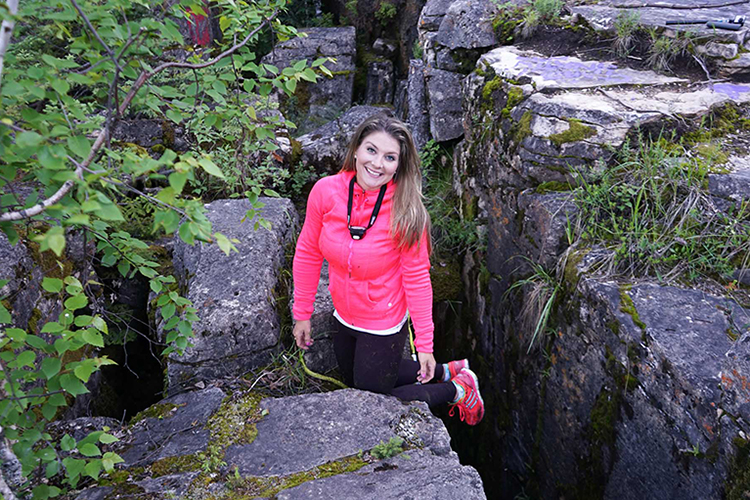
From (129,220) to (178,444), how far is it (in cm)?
227

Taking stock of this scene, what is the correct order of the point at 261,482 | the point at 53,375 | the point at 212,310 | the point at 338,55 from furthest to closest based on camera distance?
the point at 338,55
the point at 212,310
the point at 261,482
the point at 53,375

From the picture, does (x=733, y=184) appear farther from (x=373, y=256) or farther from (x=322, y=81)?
(x=322, y=81)

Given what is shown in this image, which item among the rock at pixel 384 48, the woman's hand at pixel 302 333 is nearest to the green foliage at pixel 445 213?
the woman's hand at pixel 302 333

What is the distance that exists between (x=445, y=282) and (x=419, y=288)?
176cm

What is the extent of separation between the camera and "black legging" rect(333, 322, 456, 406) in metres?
→ 3.01

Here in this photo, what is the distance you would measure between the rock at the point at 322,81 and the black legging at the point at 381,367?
16.2ft

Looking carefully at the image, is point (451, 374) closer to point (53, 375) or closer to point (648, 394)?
point (648, 394)

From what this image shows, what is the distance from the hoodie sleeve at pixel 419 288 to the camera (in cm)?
280

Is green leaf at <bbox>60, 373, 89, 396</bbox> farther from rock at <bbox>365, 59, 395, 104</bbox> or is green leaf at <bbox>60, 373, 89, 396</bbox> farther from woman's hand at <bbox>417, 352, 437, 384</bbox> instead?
rock at <bbox>365, 59, 395, 104</bbox>

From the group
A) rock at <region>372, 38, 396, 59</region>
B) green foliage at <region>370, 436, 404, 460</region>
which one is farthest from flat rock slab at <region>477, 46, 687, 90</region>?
rock at <region>372, 38, 396, 59</region>

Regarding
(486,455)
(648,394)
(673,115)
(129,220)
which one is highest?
(673,115)

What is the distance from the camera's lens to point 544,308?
3.21 meters

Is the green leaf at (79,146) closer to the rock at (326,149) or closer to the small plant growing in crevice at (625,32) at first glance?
Result: the rock at (326,149)

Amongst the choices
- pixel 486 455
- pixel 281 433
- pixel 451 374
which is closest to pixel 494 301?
pixel 451 374
